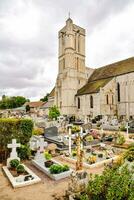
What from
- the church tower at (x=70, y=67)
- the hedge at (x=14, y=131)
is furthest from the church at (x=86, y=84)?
the hedge at (x=14, y=131)

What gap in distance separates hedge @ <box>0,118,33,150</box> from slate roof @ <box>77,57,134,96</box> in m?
29.5

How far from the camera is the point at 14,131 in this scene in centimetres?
1361

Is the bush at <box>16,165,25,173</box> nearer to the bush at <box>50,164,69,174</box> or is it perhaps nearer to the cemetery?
the cemetery

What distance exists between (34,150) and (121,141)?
24.1 feet

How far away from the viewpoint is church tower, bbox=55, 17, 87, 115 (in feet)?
156

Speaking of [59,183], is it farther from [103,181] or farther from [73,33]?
[73,33]

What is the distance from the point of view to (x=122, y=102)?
4103 cm

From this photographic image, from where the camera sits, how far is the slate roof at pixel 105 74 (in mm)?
41681

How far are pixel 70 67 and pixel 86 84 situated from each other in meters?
6.21

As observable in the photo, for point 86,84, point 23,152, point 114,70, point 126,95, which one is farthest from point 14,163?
point 86,84

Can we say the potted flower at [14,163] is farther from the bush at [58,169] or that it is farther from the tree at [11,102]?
the tree at [11,102]

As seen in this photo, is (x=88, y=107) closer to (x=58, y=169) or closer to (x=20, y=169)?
(x=20, y=169)

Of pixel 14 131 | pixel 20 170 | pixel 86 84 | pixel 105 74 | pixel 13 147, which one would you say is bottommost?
pixel 20 170

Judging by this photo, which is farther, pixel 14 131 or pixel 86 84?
pixel 86 84
